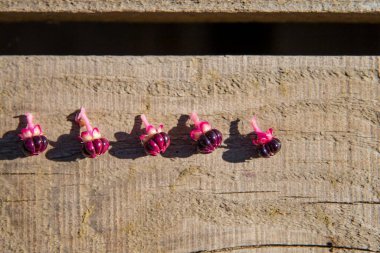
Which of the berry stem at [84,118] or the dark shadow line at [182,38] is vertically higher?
the dark shadow line at [182,38]

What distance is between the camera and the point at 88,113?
114 centimetres

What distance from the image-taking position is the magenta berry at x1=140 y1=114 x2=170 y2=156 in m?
1.11

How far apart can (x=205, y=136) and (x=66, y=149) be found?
0.31 meters

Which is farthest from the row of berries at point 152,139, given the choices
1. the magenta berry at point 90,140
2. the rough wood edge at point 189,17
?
the rough wood edge at point 189,17

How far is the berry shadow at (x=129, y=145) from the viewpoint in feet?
3.76

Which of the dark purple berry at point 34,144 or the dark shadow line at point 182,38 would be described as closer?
the dark purple berry at point 34,144

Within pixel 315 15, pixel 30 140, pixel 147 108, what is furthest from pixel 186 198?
pixel 315 15

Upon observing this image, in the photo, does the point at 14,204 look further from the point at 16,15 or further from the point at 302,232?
the point at 302,232

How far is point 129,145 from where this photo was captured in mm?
1150

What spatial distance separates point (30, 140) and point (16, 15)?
287 mm

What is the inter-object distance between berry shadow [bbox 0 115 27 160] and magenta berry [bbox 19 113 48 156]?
0.02 metres

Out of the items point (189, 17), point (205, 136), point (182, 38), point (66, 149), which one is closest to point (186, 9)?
point (189, 17)

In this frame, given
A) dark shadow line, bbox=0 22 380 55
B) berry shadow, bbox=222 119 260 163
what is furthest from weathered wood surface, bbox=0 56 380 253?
dark shadow line, bbox=0 22 380 55

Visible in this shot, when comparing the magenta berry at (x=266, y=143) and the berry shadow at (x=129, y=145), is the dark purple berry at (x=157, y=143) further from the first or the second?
the magenta berry at (x=266, y=143)
